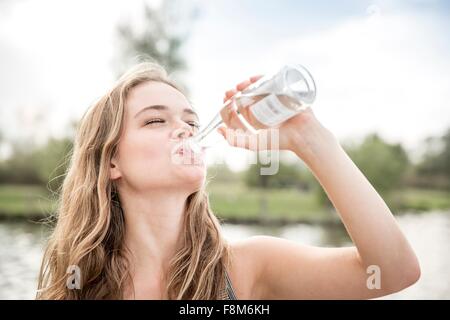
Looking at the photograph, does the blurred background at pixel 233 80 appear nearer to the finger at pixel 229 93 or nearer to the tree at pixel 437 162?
the tree at pixel 437 162

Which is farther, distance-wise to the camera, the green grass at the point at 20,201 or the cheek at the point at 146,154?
the green grass at the point at 20,201

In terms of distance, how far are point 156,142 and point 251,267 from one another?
542 millimetres

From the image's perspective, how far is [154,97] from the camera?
159 cm

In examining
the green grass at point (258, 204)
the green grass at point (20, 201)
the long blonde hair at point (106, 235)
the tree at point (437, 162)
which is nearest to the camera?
the long blonde hair at point (106, 235)

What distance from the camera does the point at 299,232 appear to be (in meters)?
15.4

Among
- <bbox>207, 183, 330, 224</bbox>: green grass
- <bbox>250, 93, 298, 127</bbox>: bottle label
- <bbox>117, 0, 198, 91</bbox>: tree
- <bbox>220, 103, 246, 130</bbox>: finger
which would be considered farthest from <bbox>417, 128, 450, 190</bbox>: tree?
<bbox>250, 93, 298, 127</bbox>: bottle label

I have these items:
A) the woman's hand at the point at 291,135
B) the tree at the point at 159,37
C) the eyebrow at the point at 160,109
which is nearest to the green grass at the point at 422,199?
the tree at the point at 159,37

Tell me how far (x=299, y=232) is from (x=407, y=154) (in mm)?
6193

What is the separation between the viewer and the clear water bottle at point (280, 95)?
1.18 metres

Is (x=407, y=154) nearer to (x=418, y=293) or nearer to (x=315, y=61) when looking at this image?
(x=418, y=293)

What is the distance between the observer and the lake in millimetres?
8664

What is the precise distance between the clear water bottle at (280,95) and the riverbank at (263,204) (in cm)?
1484

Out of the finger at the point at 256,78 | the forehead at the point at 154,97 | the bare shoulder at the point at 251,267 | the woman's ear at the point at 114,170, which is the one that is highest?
the forehead at the point at 154,97
